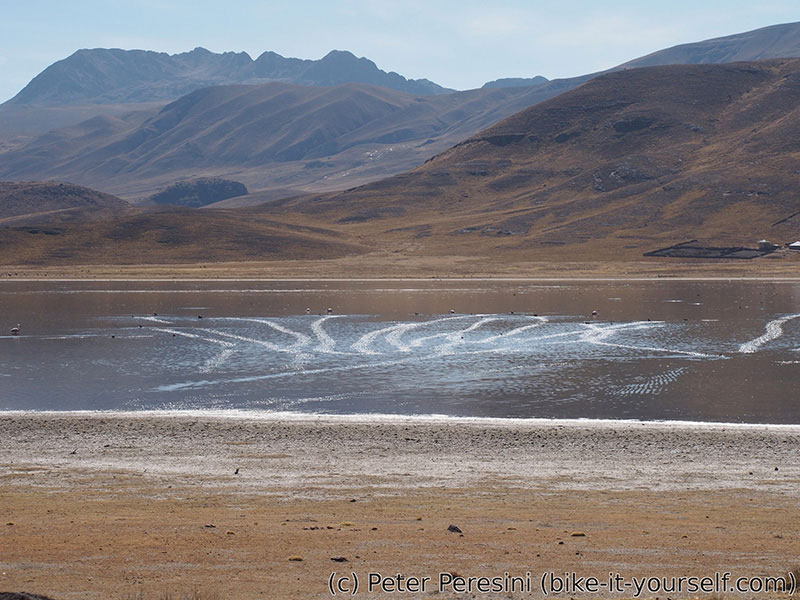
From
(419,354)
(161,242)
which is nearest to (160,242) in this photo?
(161,242)

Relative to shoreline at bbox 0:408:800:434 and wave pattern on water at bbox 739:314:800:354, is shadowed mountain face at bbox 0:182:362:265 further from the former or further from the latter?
shoreline at bbox 0:408:800:434

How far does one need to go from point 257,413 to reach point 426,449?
8.53 m

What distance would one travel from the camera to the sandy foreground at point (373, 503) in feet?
43.3

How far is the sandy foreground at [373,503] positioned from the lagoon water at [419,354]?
4030mm

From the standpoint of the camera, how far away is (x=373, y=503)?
18.3 m

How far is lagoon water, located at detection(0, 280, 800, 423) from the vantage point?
3334cm

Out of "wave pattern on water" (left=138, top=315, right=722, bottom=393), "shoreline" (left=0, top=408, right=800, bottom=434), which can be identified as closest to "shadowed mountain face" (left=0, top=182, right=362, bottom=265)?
"wave pattern on water" (left=138, top=315, right=722, bottom=393)

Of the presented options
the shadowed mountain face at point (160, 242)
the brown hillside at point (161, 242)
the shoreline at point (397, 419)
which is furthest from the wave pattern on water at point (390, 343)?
the shadowed mountain face at point (160, 242)

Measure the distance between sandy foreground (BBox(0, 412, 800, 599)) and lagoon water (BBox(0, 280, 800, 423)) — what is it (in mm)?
4030

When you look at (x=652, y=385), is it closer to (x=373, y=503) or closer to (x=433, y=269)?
(x=373, y=503)

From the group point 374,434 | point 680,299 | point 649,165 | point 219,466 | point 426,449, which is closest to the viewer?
point 219,466

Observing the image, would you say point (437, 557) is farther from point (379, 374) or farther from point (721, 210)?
point (721, 210)

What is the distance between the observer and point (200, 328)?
193ft

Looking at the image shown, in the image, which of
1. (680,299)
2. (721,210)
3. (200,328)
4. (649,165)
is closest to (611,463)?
(200,328)
